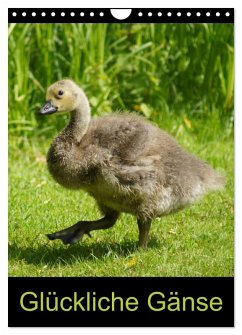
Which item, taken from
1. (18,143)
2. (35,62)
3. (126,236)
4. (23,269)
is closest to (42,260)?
(23,269)

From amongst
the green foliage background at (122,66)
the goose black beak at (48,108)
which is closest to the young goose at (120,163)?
the goose black beak at (48,108)

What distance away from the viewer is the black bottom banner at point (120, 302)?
4316 mm

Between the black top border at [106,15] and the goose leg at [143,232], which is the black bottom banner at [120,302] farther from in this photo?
the black top border at [106,15]

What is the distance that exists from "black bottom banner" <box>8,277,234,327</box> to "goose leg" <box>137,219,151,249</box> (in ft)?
2.47

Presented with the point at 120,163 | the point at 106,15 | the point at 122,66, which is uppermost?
the point at 106,15

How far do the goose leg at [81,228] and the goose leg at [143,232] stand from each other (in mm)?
263

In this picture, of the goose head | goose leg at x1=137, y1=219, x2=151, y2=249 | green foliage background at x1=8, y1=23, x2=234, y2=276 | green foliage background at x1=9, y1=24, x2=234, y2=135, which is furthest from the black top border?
green foliage background at x1=9, y1=24, x2=234, y2=135

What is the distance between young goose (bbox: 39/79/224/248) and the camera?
494 centimetres

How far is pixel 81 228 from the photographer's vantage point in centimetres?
539

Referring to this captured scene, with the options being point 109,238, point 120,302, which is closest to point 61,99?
point 109,238

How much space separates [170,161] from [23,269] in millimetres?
1318

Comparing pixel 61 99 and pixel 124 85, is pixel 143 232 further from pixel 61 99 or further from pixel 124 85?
pixel 124 85

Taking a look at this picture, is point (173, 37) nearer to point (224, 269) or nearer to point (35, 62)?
point (35, 62)

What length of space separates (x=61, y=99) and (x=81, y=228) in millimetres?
1007
